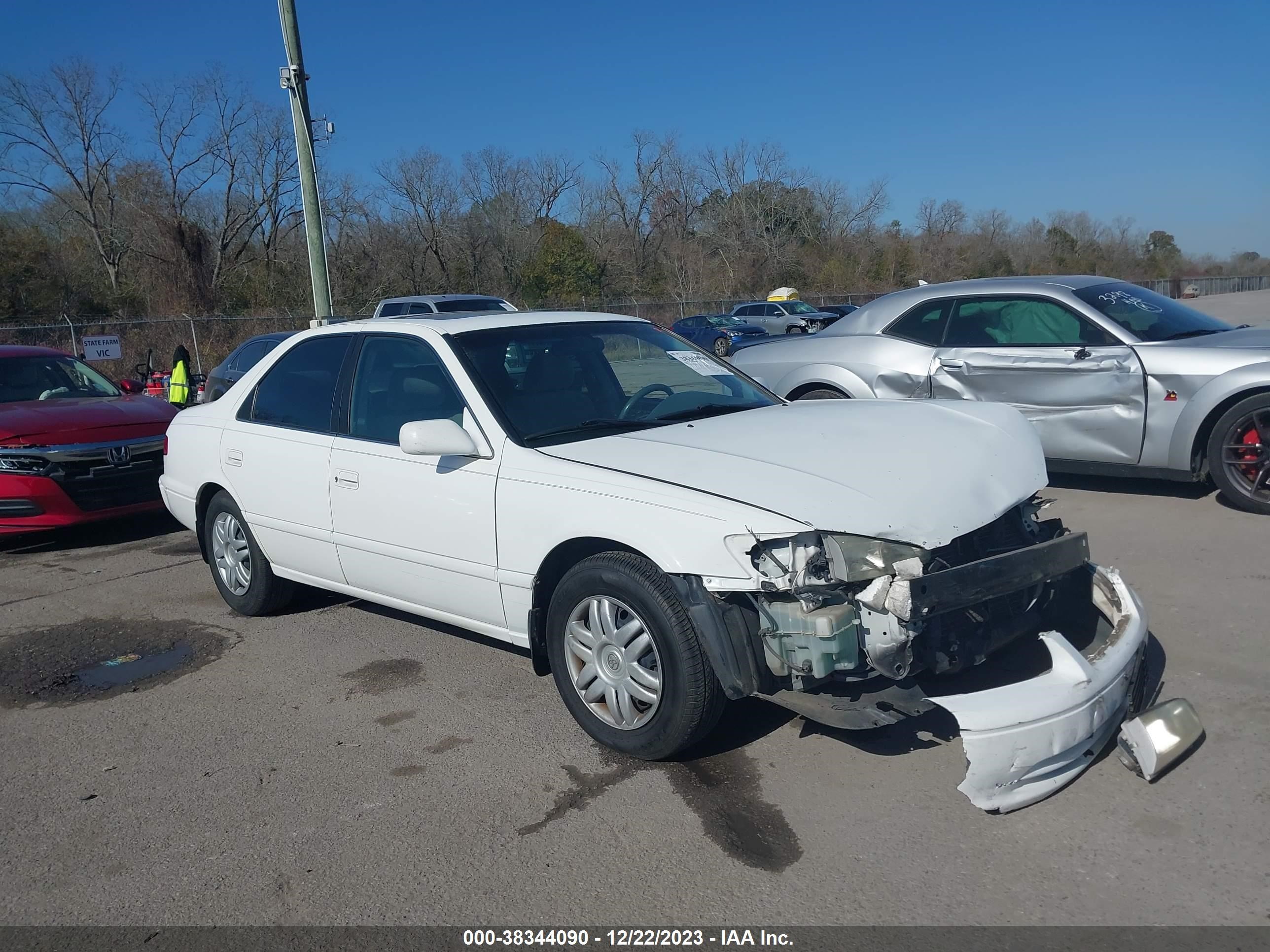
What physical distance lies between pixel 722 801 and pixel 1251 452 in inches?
200

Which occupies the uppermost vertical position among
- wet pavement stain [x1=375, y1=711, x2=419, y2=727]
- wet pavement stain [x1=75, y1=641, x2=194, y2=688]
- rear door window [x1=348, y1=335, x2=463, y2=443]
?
rear door window [x1=348, y1=335, x2=463, y2=443]

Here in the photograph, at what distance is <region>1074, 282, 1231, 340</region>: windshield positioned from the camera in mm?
7164

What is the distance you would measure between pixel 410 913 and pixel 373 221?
1742 inches

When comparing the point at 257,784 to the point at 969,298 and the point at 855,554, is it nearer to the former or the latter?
the point at 855,554

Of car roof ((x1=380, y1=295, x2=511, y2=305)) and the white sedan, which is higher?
car roof ((x1=380, y1=295, x2=511, y2=305))

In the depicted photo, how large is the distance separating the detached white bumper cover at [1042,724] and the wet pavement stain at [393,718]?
2.23 meters

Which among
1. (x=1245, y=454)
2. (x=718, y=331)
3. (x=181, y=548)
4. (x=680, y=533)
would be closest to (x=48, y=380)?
(x=181, y=548)

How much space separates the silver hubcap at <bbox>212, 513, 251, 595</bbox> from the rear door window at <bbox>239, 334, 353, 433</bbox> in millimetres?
644

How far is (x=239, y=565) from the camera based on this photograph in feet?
18.9

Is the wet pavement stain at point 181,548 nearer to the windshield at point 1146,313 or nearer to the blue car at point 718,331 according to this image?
the windshield at point 1146,313

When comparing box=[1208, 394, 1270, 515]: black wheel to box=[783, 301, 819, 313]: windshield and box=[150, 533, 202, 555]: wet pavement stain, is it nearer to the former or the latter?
box=[150, 533, 202, 555]: wet pavement stain

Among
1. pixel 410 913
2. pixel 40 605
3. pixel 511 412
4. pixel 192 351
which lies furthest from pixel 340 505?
pixel 192 351

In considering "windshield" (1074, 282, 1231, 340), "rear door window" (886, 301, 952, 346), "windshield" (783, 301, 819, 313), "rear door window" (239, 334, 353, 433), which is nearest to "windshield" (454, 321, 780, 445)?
"rear door window" (239, 334, 353, 433)

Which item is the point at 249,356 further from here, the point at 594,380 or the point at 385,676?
the point at 594,380
